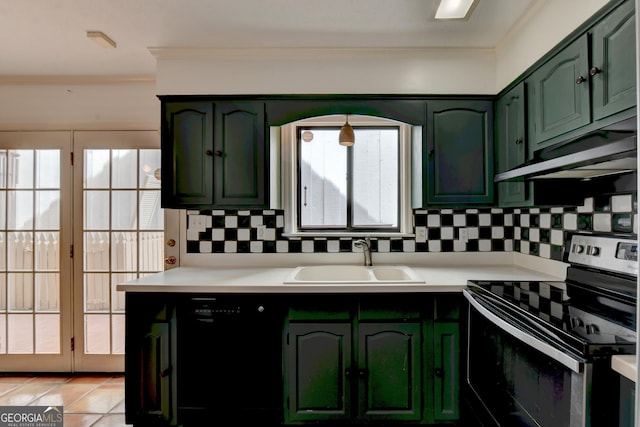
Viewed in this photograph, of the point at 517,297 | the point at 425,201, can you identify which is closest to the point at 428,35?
the point at 425,201

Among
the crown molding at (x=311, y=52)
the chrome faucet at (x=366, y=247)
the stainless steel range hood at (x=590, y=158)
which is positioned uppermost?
the crown molding at (x=311, y=52)

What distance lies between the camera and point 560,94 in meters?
1.56

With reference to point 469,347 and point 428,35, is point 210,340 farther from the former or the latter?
point 428,35

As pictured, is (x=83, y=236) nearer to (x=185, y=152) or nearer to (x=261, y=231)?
(x=185, y=152)

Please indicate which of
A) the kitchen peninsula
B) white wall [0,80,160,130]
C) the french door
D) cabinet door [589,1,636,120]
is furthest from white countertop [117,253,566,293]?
white wall [0,80,160,130]

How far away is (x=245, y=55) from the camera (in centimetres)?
223

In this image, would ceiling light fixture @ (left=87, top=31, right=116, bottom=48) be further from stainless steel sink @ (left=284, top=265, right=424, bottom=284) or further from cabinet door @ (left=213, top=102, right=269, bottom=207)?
stainless steel sink @ (left=284, top=265, right=424, bottom=284)

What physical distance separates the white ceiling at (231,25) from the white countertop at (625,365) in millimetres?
1652

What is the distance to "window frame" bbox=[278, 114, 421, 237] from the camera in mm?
2572

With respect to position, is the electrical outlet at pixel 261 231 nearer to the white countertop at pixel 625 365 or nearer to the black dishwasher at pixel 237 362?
the black dishwasher at pixel 237 362

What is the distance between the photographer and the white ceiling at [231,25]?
178 centimetres

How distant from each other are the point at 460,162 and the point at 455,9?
90 cm

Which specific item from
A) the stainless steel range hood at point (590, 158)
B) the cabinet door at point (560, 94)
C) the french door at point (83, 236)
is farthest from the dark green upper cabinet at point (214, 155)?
the cabinet door at point (560, 94)

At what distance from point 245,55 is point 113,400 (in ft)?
8.40
